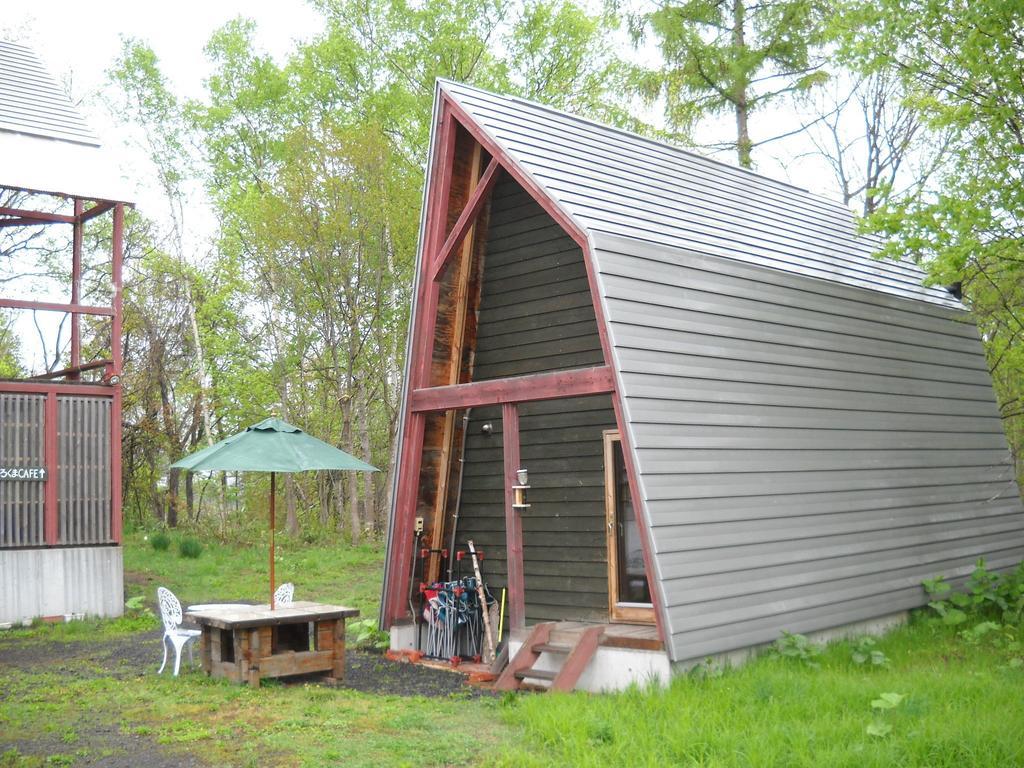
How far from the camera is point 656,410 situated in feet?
25.8

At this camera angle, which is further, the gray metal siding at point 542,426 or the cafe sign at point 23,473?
the cafe sign at point 23,473

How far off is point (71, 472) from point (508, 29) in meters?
17.8

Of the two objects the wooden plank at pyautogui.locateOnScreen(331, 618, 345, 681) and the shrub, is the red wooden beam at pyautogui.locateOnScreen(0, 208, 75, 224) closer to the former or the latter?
the shrub

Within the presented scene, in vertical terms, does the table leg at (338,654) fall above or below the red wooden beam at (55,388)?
below

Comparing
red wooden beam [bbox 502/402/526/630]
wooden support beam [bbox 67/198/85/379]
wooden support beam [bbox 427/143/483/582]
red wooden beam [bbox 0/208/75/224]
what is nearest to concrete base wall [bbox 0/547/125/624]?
wooden support beam [bbox 67/198/85/379]

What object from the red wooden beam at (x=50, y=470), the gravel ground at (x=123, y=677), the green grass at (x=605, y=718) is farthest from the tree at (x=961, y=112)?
the red wooden beam at (x=50, y=470)

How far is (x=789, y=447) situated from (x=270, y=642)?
5.05 m

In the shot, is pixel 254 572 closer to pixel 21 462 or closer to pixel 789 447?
pixel 21 462

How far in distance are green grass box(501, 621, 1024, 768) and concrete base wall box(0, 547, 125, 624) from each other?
796cm

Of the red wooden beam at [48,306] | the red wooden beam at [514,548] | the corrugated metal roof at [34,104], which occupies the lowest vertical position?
the red wooden beam at [514,548]

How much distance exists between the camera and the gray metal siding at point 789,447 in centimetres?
782

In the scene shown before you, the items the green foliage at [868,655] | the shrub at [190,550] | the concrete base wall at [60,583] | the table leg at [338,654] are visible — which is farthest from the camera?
the shrub at [190,550]

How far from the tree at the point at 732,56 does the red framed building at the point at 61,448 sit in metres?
11.1

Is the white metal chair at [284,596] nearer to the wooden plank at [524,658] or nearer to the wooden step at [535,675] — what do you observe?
the wooden plank at [524,658]
